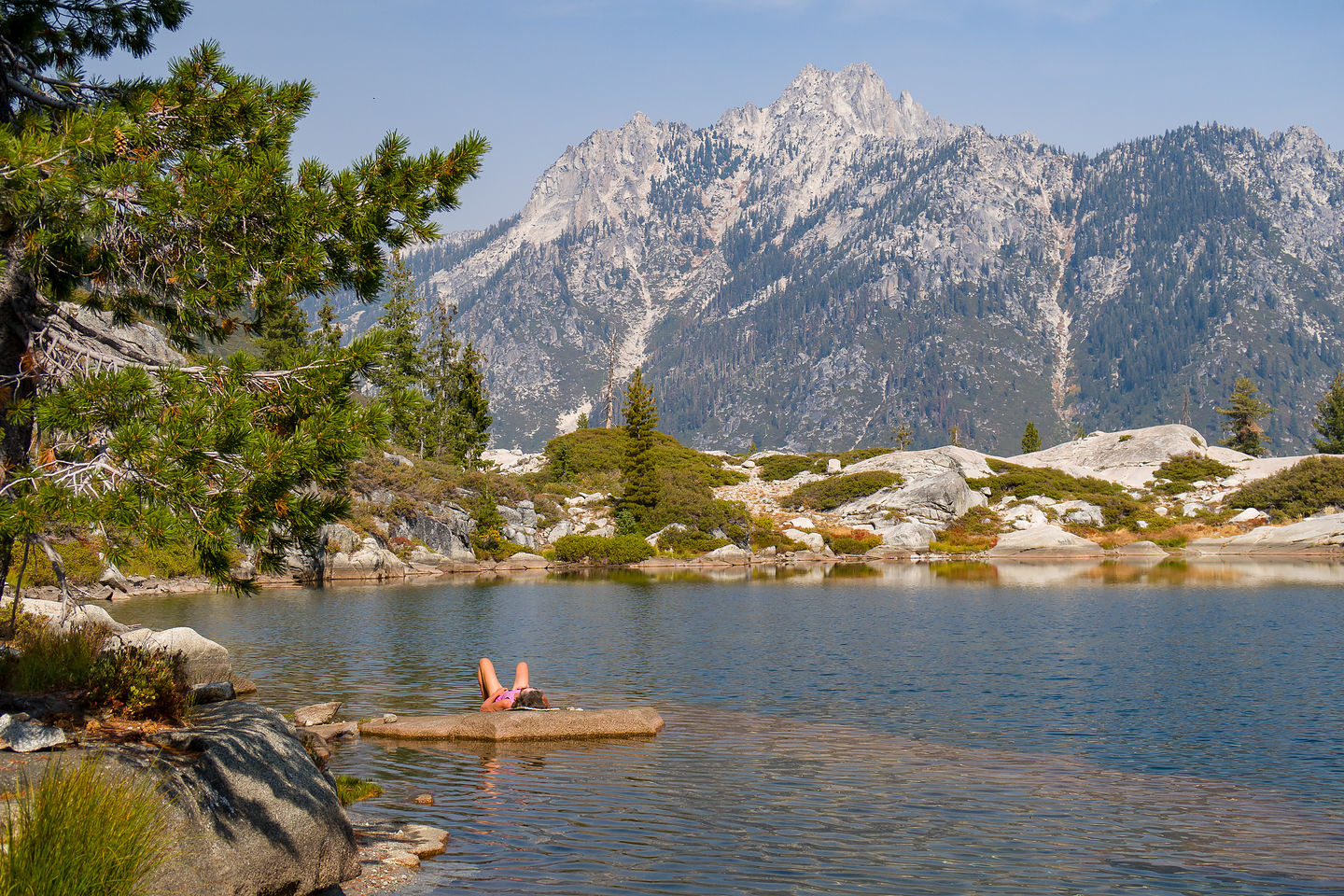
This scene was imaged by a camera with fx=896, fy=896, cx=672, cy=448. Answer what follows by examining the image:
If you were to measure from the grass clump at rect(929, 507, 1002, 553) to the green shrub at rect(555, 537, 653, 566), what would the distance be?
92.9ft

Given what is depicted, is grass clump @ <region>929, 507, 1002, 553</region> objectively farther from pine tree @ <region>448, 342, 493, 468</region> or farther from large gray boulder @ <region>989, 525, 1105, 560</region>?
pine tree @ <region>448, 342, 493, 468</region>

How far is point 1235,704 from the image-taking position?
2180 centimetres

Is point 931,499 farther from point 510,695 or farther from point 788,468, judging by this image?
point 510,695

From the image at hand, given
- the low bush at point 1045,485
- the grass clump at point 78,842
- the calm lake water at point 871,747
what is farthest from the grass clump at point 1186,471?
the grass clump at point 78,842

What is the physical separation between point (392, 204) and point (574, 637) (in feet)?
88.9

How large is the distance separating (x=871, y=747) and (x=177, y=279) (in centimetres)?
1517

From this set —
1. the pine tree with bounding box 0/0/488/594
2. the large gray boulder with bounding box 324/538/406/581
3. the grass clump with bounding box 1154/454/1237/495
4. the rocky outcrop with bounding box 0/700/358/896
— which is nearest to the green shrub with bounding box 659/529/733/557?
the large gray boulder with bounding box 324/538/406/581

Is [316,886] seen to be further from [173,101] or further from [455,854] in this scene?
[173,101]

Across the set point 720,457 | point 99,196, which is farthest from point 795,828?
point 720,457

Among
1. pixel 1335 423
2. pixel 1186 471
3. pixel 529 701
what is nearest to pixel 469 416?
pixel 529 701

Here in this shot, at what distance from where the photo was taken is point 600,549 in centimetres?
7694

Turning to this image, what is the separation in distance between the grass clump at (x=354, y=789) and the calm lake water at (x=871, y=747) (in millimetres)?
245

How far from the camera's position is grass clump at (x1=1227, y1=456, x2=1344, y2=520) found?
82.9m

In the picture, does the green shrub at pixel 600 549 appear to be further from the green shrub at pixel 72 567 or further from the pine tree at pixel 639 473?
the green shrub at pixel 72 567
